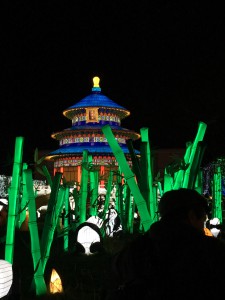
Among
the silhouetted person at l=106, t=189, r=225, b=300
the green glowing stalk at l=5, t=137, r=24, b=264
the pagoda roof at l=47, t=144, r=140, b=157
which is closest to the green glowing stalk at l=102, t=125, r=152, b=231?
the green glowing stalk at l=5, t=137, r=24, b=264

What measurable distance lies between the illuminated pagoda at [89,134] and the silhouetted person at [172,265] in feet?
80.5

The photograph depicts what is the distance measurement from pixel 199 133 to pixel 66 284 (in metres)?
1.77

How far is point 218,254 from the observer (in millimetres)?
→ 1787

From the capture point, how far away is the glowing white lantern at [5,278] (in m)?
3.05

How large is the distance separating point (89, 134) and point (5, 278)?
24.4m

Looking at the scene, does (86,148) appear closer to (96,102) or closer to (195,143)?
(96,102)

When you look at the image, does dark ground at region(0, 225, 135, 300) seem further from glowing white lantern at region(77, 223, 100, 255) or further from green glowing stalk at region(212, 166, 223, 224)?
green glowing stalk at region(212, 166, 223, 224)

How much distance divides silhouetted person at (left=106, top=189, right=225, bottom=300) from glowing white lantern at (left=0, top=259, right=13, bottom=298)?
1.35 m

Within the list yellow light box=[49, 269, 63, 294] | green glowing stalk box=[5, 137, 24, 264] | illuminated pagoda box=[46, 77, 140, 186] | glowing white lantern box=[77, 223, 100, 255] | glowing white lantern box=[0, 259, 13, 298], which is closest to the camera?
glowing white lantern box=[0, 259, 13, 298]

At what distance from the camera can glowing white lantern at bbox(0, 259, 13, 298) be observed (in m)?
3.05

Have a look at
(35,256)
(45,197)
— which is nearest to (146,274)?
(35,256)

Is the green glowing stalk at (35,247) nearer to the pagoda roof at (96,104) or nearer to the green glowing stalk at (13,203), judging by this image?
the green glowing stalk at (13,203)

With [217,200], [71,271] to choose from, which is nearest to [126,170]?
[71,271]

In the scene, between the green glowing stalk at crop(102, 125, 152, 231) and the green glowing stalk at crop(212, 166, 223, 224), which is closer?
the green glowing stalk at crop(102, 125, 152, 231)
